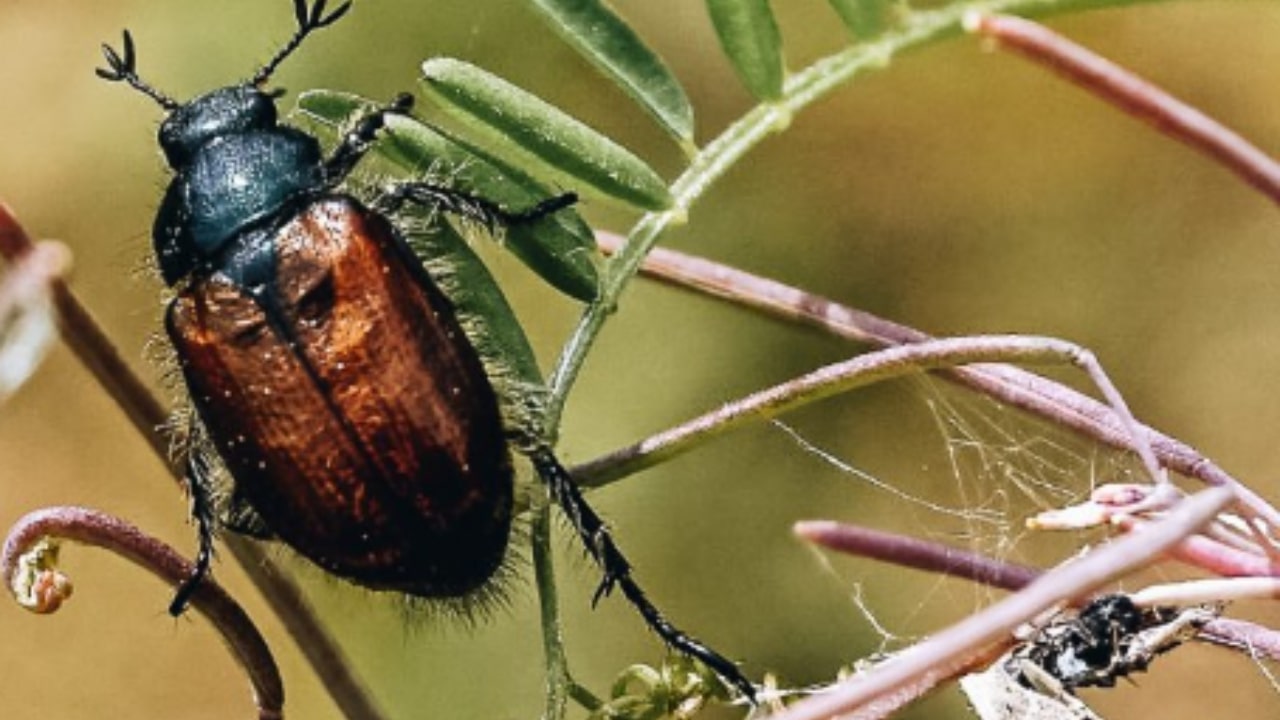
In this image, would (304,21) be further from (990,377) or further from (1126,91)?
(1126,91)

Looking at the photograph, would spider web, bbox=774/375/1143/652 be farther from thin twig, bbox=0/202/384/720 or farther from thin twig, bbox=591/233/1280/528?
thin twig, bbox=0/202/384/720

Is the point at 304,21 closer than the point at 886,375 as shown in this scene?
No

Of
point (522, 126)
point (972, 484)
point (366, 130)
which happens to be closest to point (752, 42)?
point (522, 126)

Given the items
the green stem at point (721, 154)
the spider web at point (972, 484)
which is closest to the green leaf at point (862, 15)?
the green stem at point (721, 154)

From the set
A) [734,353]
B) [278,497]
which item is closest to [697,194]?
[278,497]

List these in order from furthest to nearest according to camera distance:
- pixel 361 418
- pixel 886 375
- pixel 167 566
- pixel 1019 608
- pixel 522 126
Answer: pixel 361 418 → pixel 522 126 → pixel 167 566 → pixel 886 375 → pixel 1019 608

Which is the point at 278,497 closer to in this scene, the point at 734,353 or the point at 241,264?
the point at 241,264

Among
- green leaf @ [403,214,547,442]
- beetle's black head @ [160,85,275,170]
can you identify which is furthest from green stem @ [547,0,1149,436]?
beetle's black head @ [160,85,275,170]

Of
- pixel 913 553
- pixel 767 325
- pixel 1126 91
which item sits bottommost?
pixel 767 325
